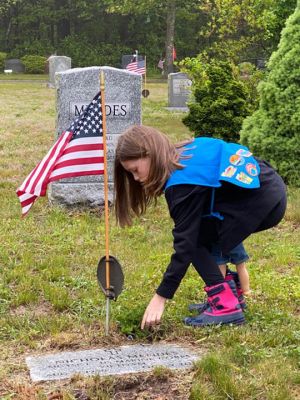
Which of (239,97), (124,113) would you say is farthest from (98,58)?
(124,113)

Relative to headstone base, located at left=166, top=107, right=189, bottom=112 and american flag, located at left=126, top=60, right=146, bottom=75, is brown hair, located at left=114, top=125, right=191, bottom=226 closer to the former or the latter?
headstone base, located at left=166, top=107, right=189, bottom=112

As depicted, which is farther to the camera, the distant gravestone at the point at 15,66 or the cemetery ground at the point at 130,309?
the distant gravestone at the point at 15,66

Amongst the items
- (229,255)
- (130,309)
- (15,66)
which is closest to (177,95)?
(229,255)

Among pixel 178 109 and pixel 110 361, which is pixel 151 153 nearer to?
pixel 110 361

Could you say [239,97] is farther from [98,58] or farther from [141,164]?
[98,58]

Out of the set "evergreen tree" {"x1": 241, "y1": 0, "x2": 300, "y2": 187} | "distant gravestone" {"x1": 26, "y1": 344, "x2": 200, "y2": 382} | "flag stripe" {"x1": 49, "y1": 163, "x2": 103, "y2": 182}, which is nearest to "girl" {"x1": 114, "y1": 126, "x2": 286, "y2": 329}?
"distant gravestone" {"x1": 26, "y1": 344, "x2": 200, "y2": 382}

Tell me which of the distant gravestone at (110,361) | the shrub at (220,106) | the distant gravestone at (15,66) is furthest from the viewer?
the distant gravestone at (15,66)

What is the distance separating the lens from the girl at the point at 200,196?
332 cm

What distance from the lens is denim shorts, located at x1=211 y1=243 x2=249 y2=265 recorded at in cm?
387

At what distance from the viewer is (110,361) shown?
3.25 metres

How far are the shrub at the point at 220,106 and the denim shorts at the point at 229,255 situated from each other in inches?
229

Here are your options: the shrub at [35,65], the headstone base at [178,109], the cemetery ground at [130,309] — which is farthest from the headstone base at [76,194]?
the shrub at [35,65]

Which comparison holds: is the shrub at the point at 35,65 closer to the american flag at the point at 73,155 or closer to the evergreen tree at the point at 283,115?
the evergreen tree at the point at 283,115

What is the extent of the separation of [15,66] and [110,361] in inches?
1519
